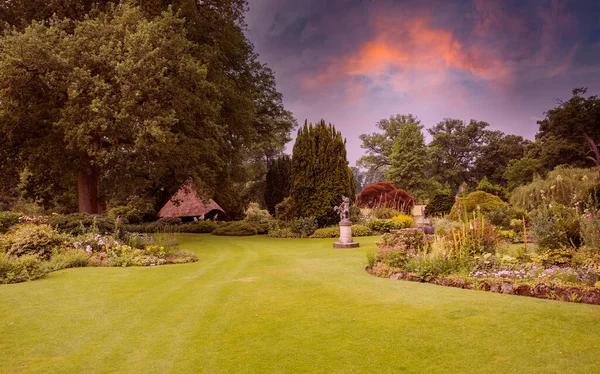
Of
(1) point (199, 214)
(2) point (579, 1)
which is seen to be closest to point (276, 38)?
(1) point (199, 214)

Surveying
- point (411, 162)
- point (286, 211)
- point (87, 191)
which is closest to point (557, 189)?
point (286, 211)

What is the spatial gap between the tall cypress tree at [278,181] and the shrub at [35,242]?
21.2 meters

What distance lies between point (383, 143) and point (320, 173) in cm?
3036

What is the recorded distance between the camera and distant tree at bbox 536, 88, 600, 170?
3650 cm

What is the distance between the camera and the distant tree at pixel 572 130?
120 feet

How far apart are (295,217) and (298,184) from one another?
5.63 feet

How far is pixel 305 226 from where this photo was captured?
1858cm

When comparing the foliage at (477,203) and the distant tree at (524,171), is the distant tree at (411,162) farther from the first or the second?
the foliage at (477,203)

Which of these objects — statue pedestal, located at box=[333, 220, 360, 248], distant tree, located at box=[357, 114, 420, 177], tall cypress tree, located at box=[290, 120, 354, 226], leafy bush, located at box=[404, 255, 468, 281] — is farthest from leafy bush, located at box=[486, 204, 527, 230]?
distant tree, located at box=[357, 114, 420, 177]

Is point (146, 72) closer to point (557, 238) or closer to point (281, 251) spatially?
point (281, 251)

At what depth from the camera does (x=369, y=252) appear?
9023 mm

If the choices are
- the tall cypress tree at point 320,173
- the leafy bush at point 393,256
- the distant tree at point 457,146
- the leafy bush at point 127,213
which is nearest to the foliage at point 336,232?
the tall cypress tree at point 320,173

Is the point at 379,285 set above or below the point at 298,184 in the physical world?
below

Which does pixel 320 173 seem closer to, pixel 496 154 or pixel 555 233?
pixel 555 233
